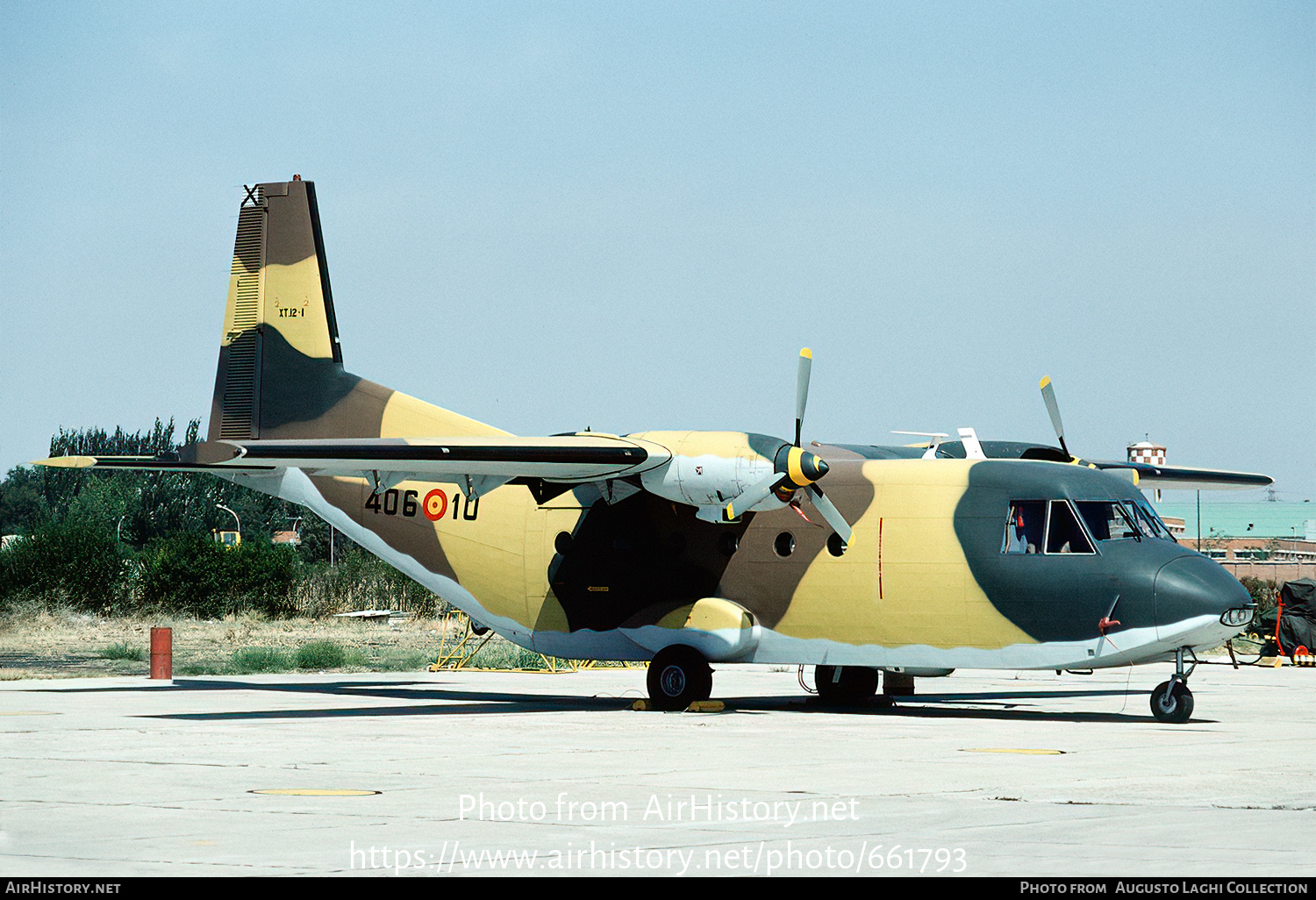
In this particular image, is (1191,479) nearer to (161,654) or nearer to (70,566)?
(161,654)

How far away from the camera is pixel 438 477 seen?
21828 millimetres

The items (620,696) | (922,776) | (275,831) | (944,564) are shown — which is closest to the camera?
(275,831)

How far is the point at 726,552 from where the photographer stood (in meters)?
21.6

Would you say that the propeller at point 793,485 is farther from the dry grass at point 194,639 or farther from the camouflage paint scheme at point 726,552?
the dry grass at point 194,639

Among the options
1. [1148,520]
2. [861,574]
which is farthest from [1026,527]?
[861,574]

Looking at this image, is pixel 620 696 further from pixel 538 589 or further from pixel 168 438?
pixel 168 438

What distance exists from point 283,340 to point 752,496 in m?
10.1

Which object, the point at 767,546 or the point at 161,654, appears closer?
the point at 767,546

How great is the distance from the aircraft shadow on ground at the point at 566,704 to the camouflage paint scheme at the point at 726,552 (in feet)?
4.06

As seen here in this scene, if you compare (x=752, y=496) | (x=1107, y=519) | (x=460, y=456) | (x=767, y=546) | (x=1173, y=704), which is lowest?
(x=1173, y=704)

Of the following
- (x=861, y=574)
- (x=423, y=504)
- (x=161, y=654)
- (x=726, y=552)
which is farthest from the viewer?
(x=161, y=654)

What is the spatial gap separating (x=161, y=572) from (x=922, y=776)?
151 feet

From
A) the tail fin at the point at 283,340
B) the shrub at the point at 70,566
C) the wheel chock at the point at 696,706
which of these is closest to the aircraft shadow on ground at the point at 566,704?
the wheel chock at the point at 696,706
